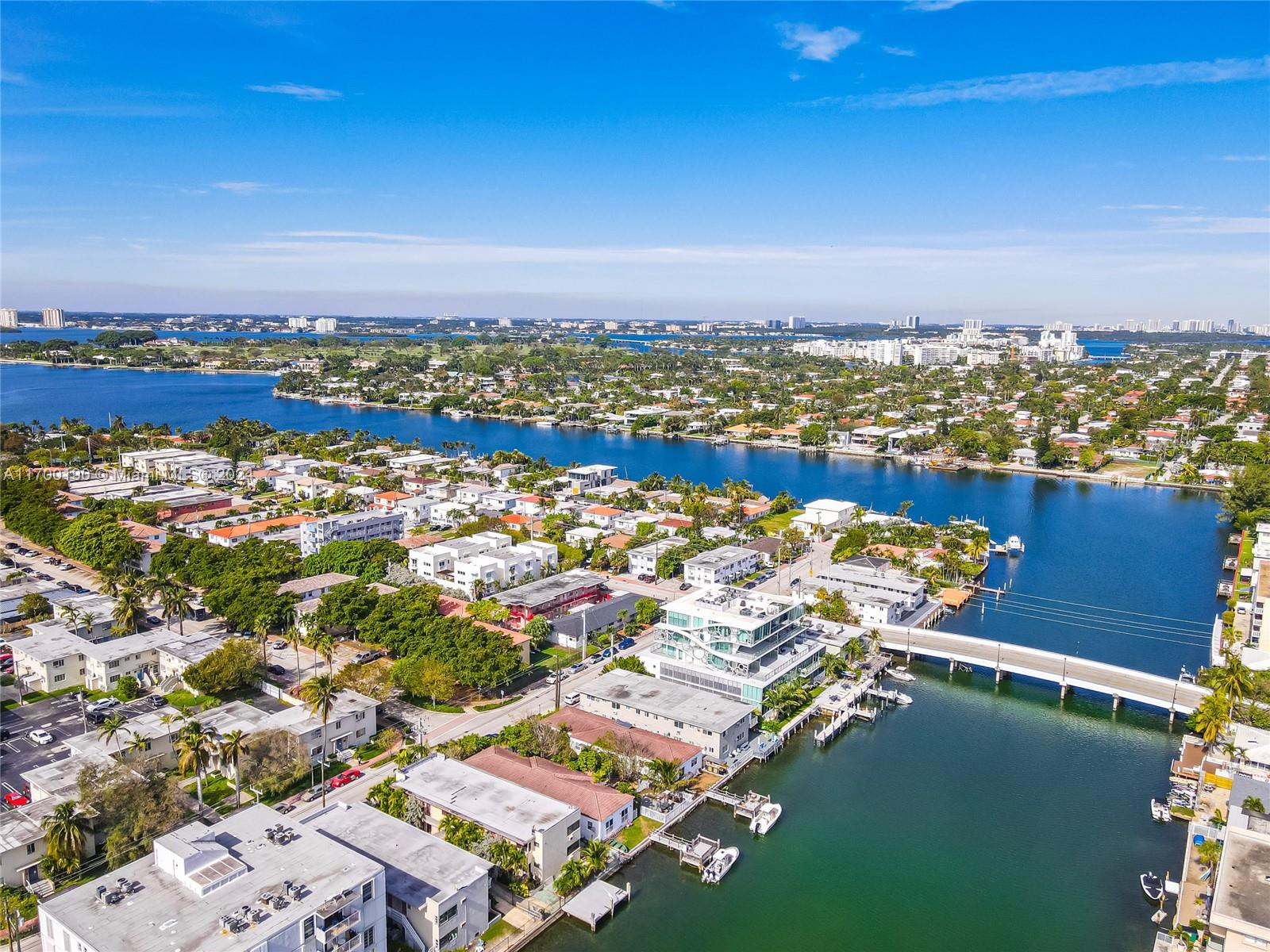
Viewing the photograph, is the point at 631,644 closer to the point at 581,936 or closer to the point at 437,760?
the point at 437,760

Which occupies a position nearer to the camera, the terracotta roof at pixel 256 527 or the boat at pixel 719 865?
the boat at pixel 719 865

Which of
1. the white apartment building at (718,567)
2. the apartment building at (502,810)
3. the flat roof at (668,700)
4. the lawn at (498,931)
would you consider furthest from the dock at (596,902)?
the white apartment building at (718,567)

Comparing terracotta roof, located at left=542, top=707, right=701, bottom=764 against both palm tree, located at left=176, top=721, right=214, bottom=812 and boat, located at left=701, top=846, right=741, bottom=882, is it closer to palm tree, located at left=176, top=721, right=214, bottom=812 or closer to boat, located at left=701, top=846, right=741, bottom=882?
boat, located at left=701, top=846, right=741, bottom=882

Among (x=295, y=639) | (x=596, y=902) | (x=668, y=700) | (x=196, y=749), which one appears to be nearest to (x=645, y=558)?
(x=668, y=700)

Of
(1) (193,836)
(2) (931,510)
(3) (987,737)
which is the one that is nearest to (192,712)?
(1) (193,836)

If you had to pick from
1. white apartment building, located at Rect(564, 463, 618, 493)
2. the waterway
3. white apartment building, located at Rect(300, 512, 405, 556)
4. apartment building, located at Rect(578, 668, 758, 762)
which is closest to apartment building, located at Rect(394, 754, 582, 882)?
the waterway

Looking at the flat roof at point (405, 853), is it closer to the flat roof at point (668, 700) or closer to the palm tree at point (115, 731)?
the palm tree at point (115, 731)

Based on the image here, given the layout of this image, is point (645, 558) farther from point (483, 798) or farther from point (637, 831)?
point (483, 798)
